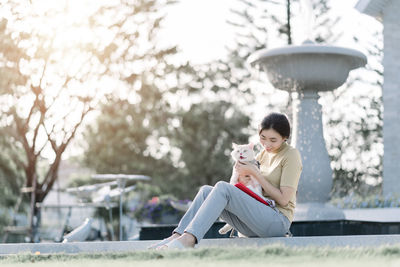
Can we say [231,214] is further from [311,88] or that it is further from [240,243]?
[311,88]

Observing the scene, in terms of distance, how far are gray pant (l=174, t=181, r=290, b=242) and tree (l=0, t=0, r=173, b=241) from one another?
10.00 meters

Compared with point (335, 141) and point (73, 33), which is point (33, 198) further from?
point (335, 141)

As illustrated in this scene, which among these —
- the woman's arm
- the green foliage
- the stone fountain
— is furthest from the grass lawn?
the green foliage

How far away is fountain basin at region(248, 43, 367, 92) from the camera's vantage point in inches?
298

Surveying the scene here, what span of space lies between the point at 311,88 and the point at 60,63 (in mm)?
7818

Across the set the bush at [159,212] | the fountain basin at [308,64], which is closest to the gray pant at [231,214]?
the fountain basin at [308,64]

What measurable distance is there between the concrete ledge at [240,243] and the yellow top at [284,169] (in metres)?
0.27

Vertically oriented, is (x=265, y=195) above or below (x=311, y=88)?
below

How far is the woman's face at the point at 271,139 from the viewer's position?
4.37 m

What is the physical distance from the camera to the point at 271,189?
14.0ft

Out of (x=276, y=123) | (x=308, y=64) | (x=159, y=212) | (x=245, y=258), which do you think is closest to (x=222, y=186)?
(x=276, y=123)

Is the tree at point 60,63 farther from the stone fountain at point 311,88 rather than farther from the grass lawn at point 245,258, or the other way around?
the grass lawn at point 245,258

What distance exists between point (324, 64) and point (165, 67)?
8.63m

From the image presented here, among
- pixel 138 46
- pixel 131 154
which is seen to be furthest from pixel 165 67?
pixel 131 154
